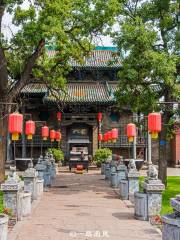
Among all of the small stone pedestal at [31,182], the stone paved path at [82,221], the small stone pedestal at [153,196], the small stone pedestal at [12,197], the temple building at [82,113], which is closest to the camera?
the stone paved path at [82,221]

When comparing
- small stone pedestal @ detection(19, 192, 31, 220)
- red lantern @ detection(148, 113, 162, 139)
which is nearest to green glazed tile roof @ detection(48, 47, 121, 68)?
red lantern @ detection(148, 113, 162, 139)

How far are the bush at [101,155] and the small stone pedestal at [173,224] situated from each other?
26056 millimetres

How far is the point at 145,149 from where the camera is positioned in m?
37.7

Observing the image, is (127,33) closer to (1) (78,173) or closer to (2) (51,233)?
(2) (51,233)

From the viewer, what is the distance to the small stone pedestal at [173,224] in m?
6.09

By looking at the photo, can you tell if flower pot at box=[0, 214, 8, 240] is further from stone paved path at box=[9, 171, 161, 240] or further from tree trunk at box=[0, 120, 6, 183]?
tree trunk at box=[0, 120, 6, 183]

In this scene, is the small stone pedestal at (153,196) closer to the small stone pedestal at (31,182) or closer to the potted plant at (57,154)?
the small stone pedestal at (31,182)

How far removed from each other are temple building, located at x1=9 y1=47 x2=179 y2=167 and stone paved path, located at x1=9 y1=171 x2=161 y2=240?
18648mm

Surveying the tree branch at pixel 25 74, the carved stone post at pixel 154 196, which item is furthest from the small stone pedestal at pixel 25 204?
the tree branch at pixel 25 74

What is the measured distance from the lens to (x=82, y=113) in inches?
1443

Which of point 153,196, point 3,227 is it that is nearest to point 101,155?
point 153,196

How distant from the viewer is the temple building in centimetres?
3562

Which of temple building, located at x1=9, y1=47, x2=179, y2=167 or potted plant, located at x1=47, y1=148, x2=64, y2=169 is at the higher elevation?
temple building, located at x1=9, y1=47, x2=179, y2=167

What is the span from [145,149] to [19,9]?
21625mm
